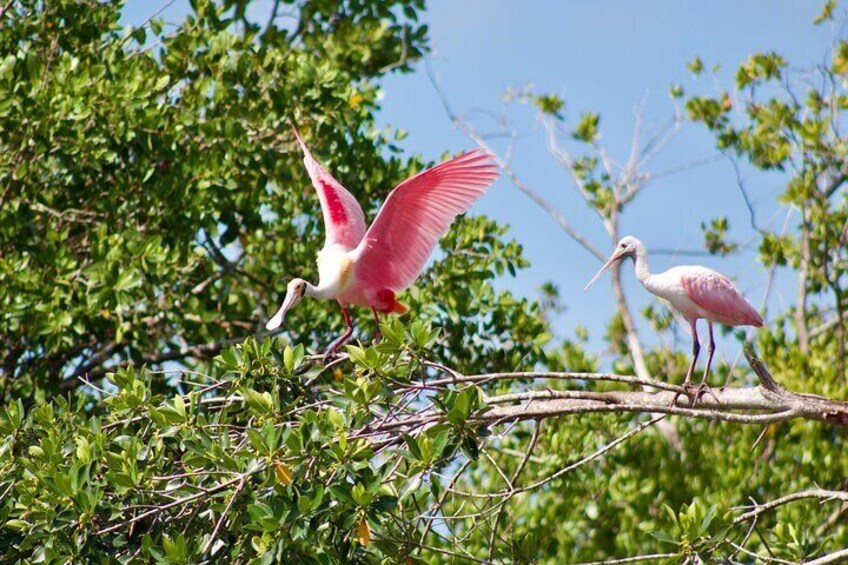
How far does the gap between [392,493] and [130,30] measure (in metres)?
4.87

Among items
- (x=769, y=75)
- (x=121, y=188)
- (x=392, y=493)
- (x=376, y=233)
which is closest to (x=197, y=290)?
(x=121, y=188)

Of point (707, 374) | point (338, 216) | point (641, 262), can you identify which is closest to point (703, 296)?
point (641, 262)

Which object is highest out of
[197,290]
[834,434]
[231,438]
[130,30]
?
[834,434]

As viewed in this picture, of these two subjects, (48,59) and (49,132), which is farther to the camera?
(48,59)

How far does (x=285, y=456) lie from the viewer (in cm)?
425

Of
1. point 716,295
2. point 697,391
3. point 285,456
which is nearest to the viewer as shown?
point 285,456

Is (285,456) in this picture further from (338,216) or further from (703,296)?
(338,216)

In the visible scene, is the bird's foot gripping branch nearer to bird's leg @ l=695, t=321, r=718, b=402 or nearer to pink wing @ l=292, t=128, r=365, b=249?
bird's leg @ l=695, t=321, r=718, b=402

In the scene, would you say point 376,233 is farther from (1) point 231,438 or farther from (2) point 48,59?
(2) point 48,59

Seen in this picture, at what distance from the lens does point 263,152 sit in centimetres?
767

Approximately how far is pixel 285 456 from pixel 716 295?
193 cm

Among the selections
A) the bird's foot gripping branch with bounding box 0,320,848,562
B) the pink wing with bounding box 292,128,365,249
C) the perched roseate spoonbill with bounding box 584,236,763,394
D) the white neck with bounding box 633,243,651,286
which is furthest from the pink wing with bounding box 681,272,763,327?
the pink wing with bounding box 292,128,365,249

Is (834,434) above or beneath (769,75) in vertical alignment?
beneath

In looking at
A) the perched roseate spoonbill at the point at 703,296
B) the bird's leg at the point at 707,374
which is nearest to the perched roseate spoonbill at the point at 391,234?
the perched roseate spoonbill at the point at 703,296
